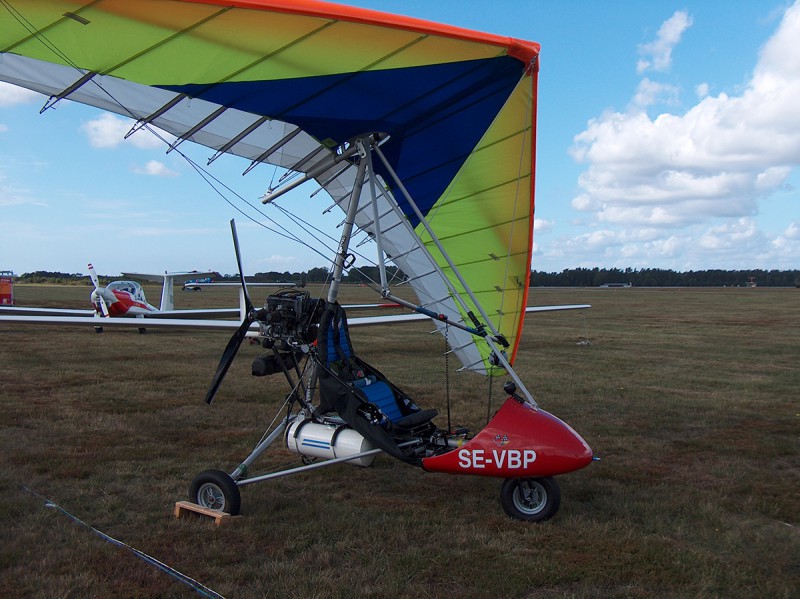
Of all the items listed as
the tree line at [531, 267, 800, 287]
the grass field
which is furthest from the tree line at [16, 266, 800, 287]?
the grass field

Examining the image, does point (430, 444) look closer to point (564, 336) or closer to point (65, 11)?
point (65, 11)

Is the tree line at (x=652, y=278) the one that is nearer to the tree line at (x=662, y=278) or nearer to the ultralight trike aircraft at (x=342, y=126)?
the tree line at (x=662, y=278)

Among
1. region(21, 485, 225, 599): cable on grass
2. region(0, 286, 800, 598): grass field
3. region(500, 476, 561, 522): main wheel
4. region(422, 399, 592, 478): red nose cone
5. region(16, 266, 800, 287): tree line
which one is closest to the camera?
region(21, 485, 225, 599): cable on grass

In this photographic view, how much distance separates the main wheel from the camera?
163 inches

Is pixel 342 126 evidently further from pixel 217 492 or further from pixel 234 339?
pixel 217 492

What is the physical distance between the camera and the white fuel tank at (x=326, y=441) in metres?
4.55

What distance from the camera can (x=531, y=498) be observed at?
430 centimetres

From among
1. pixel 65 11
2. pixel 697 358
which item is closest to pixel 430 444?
pixel 65 11

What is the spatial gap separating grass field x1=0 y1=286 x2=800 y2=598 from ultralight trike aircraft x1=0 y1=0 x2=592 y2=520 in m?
0.43

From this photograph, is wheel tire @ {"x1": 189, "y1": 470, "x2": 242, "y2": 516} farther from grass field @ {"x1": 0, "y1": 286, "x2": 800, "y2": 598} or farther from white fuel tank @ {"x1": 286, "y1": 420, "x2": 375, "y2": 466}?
white fuel tank @ {"x1": 286, "y1": 420, "x2": 375, "y2": 466}

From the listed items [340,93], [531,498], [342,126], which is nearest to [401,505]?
[531,498]

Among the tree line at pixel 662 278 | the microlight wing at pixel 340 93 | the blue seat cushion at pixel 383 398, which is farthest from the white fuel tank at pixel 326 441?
the tree line at pixel 662 278

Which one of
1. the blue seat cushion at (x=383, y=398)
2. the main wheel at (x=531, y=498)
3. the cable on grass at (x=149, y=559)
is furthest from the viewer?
the blue seat cushion at (x=383, y=398)

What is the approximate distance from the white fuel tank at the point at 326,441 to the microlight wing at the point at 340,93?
1336 mm
